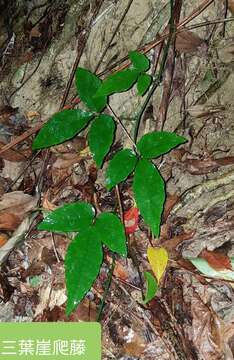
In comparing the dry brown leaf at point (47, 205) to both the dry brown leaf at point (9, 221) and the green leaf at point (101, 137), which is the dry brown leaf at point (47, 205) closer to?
the dry brown leaf at point (9, 221)

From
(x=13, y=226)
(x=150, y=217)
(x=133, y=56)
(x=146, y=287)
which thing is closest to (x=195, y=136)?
(x=133, y=56)

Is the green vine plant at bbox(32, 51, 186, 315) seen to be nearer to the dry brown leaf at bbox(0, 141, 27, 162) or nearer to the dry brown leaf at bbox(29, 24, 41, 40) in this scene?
the dry brown leaf at bbox(0, 141, 27, 162)

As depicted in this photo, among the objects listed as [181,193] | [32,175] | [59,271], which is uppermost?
[32,175]

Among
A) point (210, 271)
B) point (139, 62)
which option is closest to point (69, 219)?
point (210, 271)

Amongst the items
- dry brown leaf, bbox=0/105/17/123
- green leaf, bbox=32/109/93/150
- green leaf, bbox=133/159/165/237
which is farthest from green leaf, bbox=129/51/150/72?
dry brown leaf, bbox=0/105/17/123

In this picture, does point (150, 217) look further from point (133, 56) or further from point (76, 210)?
point (133, 56)

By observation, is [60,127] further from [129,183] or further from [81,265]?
[81,265]
